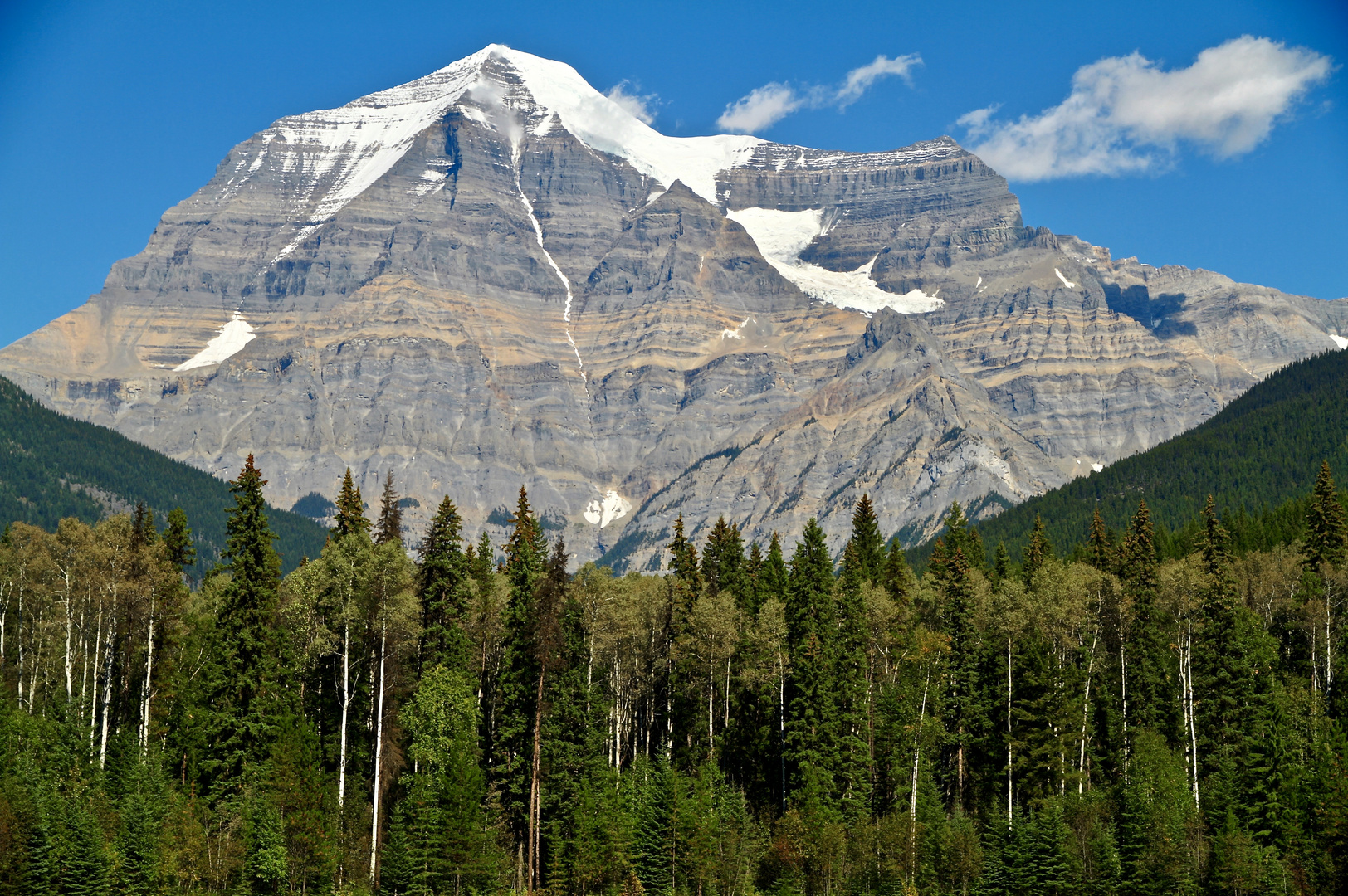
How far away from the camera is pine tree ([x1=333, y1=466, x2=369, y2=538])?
87375 mm

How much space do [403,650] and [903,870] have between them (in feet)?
90.9

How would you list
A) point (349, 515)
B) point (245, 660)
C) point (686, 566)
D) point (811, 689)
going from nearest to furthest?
point (245, 660) → point (811, 689) → point (349, 515) → point (686, 566)

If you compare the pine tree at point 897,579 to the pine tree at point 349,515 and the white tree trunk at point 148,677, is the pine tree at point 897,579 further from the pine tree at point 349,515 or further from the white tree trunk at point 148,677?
A: the white tree trunk at point 148,677

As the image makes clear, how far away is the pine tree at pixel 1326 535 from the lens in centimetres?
9788

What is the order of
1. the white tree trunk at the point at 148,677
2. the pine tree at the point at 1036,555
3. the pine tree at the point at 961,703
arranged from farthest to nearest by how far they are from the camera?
the pine tree at the point at 1036,555
the pine tree at the point at 961,703
the white tree trunk at the point at 148,677

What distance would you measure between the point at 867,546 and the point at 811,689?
133ft

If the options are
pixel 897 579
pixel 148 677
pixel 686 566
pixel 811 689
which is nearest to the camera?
pixel 148 677

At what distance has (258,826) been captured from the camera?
6500 cm

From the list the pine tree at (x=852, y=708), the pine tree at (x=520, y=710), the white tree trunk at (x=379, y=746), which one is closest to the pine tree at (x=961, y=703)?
the pine tree at (x=852, y=708)

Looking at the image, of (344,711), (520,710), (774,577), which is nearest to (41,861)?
(344,711)

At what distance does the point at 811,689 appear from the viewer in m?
80.4

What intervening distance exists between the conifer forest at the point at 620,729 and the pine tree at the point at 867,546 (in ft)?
63.6

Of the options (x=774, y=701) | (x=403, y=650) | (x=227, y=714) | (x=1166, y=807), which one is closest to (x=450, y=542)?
(x=403, y=650)

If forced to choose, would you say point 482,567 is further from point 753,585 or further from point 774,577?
point 774,577
